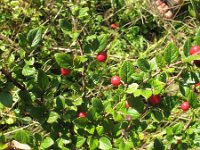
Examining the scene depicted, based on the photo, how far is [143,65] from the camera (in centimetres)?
100

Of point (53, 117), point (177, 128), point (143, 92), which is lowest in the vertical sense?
point (177, 128)

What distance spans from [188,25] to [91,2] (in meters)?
0.78

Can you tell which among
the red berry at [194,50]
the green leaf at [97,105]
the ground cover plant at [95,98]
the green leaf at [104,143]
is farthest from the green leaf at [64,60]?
the red berry at [194,50]

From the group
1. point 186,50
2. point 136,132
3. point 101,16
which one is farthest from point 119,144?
point 101,16

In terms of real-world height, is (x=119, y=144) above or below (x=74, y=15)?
below

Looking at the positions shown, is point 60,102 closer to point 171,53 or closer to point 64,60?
point 64,60

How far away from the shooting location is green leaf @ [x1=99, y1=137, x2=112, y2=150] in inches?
42.5

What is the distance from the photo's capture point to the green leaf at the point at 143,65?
99 centimetres

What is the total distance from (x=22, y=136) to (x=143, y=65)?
1.30 ft

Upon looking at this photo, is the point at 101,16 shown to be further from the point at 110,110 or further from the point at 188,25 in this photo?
the point at 110,110

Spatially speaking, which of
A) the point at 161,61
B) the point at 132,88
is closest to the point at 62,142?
the point at 132,88

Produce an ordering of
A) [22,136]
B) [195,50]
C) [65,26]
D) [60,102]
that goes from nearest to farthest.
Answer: [195,50]
[22,136]
[60,102]
[65,26]

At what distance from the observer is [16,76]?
1.13 m

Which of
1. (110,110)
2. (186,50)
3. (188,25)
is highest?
(186,50)
